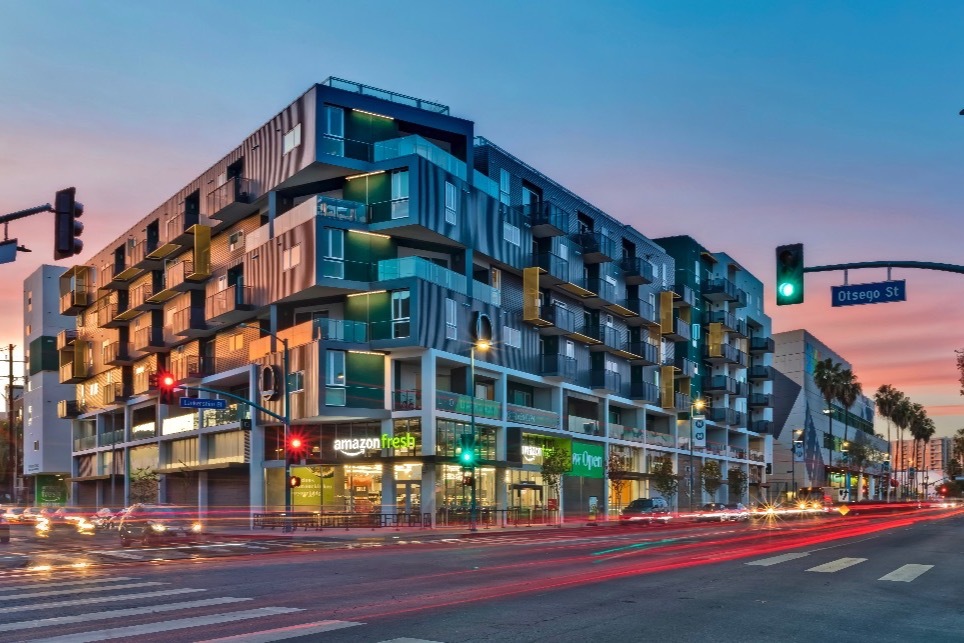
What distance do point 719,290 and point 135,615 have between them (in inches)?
3414

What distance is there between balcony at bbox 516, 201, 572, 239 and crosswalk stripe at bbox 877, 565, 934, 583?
4371cm

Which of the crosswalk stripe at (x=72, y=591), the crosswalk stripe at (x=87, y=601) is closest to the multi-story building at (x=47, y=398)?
the crosswalk stripe at (x=72, y=591)

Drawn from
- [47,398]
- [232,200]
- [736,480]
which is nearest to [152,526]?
[232,200]

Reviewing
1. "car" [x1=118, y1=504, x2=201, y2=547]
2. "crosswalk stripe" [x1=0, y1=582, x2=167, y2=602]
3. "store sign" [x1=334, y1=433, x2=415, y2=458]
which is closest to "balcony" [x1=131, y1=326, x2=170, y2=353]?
"store sign" [x1=334, y1=433, x2=415, y2=458]

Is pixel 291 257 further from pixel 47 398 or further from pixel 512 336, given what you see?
pixel 47 398

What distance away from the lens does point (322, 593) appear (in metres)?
15.3

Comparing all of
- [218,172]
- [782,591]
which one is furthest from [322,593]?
[218,172]

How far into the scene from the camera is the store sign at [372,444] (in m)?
52.0

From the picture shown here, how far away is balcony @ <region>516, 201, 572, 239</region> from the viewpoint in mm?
62312

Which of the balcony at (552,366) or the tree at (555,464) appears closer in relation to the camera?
the tree at (555,464)

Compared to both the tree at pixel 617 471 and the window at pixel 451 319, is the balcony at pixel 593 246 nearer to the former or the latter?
the tree at pixel 617 471

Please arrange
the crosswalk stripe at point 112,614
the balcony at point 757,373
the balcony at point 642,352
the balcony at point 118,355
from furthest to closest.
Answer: the balcony at point 757,373
the balcony at point 118,355
the balcony at point 642,352
the crosswalk stripe at point 112,614

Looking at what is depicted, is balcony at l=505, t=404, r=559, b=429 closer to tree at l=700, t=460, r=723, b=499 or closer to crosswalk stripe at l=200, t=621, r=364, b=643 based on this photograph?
tree at l=700, t=460, r=723, b=499

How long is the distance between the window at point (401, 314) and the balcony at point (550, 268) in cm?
1311
